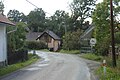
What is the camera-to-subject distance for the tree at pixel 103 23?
45.1 m

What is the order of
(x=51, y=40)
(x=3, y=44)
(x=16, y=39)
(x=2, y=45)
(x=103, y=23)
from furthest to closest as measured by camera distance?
(x=51, y=40), (x=103, y=23), (x=16, y=39), (x=3, y=44), (x=2, y=45)

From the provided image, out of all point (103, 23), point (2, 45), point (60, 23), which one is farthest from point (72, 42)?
point (2, 45)

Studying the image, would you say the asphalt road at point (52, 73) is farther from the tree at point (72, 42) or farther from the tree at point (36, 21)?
the tree at point (36, 21)

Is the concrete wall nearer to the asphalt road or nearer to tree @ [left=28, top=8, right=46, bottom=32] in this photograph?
the asphalt road

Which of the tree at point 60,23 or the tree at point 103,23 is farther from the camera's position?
the tree at point 60,23

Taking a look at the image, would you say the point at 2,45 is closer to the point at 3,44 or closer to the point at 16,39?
the point at 3,44

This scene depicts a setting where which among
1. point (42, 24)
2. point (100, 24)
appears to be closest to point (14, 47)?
point (100, 24)

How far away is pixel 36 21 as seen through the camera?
398 ft

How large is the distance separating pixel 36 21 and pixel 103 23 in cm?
7759

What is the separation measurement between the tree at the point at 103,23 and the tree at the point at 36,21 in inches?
2805

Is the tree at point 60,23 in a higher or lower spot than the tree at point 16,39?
higher

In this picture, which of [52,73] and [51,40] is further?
[51,40]

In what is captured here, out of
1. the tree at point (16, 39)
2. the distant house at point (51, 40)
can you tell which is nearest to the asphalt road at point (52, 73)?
the tree at point (16, 39)

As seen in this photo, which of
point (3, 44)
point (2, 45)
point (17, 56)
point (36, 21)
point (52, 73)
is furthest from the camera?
point (36, 21)
